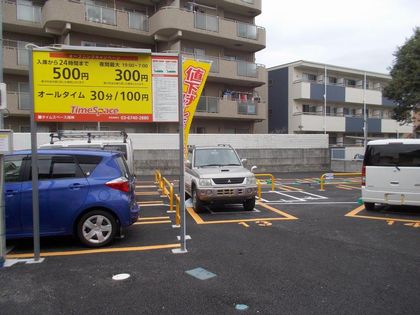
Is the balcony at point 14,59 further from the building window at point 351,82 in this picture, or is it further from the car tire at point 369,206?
the building window at point 351,82

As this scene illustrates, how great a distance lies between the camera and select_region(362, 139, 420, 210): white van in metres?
8.95

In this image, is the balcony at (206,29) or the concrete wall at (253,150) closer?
the concrete wall at (253,150)

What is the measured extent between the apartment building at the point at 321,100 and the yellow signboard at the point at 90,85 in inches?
1069

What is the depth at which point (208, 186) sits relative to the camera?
9.17 metres

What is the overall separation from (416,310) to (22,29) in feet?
75.3

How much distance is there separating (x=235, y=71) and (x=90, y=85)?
1937 centimetres

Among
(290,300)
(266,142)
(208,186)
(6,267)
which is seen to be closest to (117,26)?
(266,142)

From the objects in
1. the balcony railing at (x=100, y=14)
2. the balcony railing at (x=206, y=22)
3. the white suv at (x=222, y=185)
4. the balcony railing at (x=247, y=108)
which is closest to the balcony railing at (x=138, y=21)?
the balcony railing at (x=100, y=14)

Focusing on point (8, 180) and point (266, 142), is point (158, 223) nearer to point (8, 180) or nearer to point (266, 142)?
point (8, 180)

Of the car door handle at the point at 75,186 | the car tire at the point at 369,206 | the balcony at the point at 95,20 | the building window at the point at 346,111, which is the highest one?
the balcony at the point at 95,20

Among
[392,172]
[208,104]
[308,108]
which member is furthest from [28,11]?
[308,108]

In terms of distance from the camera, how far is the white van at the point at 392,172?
8.95 m

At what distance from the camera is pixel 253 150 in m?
21.3

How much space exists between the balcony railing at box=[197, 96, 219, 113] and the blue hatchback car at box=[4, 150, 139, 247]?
1681cm
